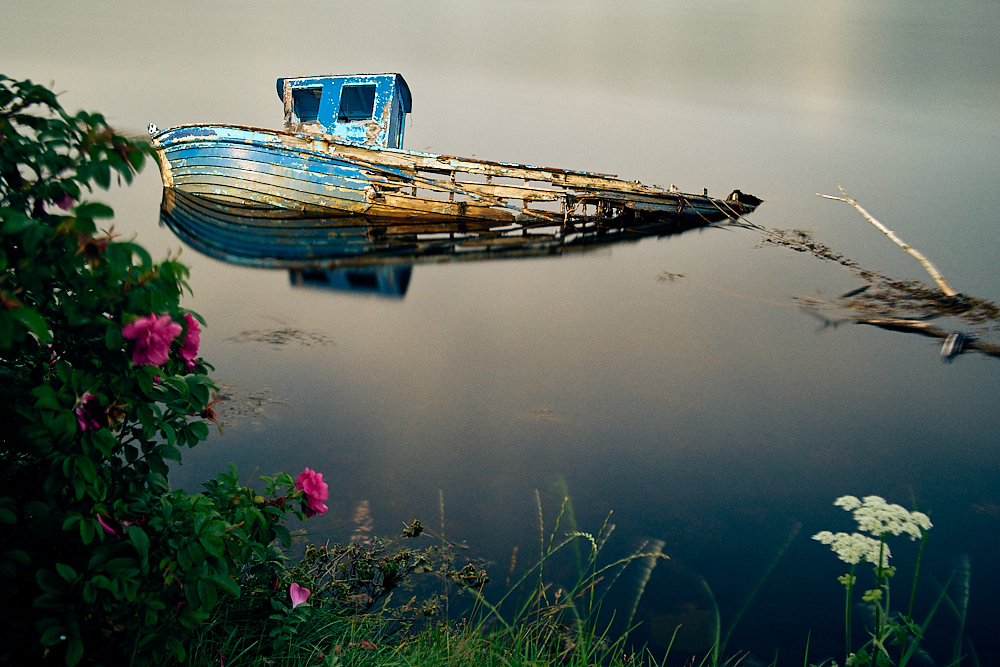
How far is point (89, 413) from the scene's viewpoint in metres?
1.62

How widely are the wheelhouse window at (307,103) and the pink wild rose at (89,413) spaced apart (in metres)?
13.6

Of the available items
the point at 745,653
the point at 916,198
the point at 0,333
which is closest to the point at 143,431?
the point at 0,333

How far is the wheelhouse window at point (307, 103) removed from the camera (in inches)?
549

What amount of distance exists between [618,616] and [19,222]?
3.08 metres

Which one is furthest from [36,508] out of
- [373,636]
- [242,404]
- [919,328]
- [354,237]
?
[354,237]

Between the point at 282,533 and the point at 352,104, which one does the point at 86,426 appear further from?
the point at 352,104

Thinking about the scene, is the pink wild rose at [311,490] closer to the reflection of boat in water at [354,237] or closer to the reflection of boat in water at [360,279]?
the reflection of boat in water at [360,279]

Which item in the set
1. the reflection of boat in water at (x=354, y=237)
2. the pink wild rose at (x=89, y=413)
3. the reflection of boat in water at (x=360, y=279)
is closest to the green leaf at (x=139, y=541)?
the pink wild rose at (x=89, y=413)

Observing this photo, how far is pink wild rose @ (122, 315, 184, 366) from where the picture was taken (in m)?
1.53

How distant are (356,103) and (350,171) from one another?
2155 millimetres

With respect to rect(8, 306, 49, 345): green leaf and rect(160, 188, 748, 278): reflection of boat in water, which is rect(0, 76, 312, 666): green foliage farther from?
rect(160, 188, 748, 278): reflection of boat in water

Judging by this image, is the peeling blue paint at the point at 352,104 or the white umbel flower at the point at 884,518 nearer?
the white umbel flower at the point at 884,518

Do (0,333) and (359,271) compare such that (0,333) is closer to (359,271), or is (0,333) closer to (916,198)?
(359,271)

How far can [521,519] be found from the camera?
406cm
